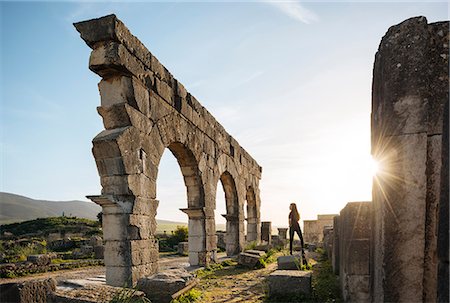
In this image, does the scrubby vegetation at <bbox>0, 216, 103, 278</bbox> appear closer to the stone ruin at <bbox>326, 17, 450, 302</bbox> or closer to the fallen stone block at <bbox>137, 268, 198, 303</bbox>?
the fallen stone block at <bbox>137, 268, 198, 303</bbox>

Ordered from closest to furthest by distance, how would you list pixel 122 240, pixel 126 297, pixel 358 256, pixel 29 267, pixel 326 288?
pixel 126 297, pixel 358 256, pixel 326 288, pixel 122 240, pixel 29 267

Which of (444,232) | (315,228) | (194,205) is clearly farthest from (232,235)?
(444,232)

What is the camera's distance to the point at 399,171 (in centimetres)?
261

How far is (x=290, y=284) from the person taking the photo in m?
5.38

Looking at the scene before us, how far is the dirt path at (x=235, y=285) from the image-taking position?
5.82 m

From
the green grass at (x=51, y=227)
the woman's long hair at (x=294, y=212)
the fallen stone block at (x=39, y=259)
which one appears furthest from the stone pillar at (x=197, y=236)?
the green grass at (x=51, y=227)

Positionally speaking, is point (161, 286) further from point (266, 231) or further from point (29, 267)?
point (266, 231)

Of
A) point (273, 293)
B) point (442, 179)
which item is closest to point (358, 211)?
point (273, 293)

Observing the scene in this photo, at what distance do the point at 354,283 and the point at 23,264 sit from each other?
11109 millimetres

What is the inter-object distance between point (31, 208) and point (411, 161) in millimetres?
145160

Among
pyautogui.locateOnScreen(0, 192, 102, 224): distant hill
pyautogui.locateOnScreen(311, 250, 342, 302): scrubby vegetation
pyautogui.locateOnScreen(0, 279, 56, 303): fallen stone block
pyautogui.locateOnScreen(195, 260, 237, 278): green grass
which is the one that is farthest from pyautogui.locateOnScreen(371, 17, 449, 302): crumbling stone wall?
pyautogui.locateOnScreen(0, 192, 102, 224): distant hill

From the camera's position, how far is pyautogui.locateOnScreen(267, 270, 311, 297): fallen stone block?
530 cm

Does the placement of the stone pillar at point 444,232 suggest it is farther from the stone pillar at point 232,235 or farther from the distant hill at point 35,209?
the distant hill at point 35,209

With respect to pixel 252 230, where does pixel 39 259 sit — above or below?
below
